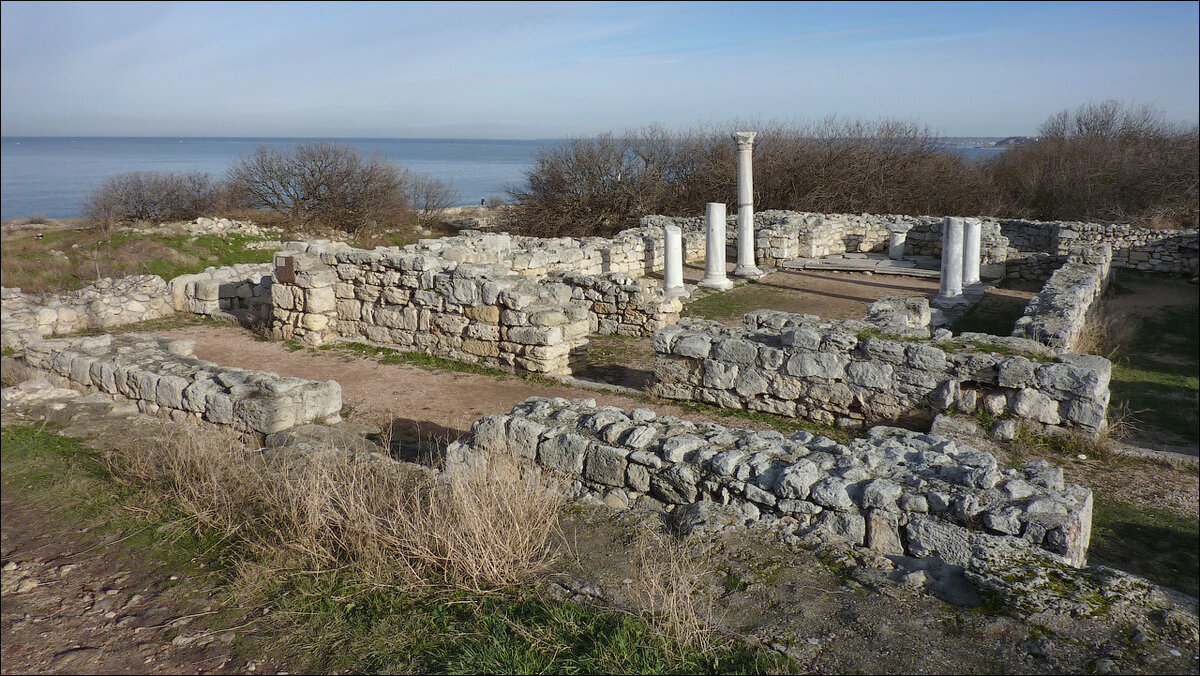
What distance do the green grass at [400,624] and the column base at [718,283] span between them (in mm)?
13852

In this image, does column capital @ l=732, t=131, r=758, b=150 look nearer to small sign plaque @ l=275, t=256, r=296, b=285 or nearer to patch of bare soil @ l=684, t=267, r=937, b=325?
patch of bare soil @ l=684, t=267, r=937, b=325

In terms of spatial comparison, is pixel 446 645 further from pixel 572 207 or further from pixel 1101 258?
pixel 572 207

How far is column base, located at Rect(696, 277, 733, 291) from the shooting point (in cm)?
1717

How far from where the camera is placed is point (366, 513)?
13.7 ft

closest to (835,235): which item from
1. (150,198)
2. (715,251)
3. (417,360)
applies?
(715,251)

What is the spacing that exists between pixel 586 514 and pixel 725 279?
13.4 meters

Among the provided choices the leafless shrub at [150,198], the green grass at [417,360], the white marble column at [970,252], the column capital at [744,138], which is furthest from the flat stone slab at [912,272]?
the leafless shrub at [150,198]

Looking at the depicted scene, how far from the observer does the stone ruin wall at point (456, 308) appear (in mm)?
10328

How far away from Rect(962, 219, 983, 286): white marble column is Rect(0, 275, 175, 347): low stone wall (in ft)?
55.3

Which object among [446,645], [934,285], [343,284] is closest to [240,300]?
[343,284]

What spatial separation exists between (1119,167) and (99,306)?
51.5 feet

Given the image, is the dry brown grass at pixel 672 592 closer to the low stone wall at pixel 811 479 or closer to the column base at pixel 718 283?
the low stone wall at pixel 811 479

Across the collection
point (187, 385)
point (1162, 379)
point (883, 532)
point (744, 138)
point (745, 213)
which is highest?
point (744, 138)

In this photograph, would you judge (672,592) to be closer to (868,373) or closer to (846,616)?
(846,616)
